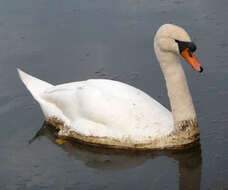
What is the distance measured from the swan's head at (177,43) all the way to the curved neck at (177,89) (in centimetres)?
14

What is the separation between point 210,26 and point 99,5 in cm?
257

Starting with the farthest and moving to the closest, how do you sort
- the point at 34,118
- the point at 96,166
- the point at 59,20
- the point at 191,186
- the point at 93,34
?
the point at 59,20 → the point at 93,34 → the point at 34,118 → the point at 96,166 → the point at 191,186

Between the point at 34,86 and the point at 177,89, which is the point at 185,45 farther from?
the point at 34,86

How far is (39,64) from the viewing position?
30.6 ft

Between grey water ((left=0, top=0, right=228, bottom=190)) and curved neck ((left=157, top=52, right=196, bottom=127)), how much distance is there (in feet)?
1.44

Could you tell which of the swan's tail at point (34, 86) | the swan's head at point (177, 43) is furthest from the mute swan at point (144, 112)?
the swan's tail at point (34, 86)

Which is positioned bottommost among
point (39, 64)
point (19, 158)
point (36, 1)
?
point (19, 158)

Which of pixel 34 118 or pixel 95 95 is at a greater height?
pixel 95 95

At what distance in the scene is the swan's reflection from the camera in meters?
6.40

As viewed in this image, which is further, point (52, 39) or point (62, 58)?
point (52, 39)

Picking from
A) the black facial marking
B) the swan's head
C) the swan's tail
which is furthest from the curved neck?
the swan's tail

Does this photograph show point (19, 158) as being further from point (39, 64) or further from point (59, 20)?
point (59, 20)

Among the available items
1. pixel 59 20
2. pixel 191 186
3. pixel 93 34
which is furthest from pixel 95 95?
pixel 59 20

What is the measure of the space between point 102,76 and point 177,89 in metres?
2.21
